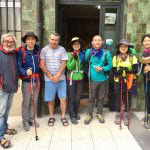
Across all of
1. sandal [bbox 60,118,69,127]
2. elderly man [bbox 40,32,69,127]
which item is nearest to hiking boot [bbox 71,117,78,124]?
sandal [bbox 60,118,69,127]

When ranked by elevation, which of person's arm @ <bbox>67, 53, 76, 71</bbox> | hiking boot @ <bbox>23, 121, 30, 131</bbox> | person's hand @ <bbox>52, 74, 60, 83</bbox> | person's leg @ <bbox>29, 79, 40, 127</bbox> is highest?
person's arm @ <bbox>67, 53, 76, 71</bbox>

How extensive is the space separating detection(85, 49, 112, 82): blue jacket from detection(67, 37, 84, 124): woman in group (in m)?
0.17

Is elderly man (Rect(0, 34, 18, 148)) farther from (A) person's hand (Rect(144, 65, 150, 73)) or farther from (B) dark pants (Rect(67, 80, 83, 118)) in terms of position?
(A) person's hand (Rect(144, 65, 150, 73))

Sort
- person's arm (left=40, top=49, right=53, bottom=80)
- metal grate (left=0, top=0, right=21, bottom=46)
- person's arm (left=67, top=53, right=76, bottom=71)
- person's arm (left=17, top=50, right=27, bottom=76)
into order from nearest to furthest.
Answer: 1. person's arm (left=17, top=50, right=27, bottom=76)
2. person's arm (left=40, top=49, right=53, bottom=80)
3. person's arm (left=67, top=53, right=76, bottom=71)
4. metal grate (left=0, top=0, right=21, bottom=46)

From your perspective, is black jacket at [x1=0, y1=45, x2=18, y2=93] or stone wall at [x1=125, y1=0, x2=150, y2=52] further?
stone wall at [x1=125, y1=0, x2=150, y2=52]

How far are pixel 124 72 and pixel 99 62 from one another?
52cm

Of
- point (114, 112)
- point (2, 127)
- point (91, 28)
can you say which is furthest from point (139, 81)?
point (91, 28)

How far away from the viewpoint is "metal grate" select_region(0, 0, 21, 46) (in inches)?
202

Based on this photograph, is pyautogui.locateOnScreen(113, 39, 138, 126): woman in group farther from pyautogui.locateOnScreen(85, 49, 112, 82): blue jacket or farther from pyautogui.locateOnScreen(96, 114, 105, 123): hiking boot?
pyautogui.locateOnScreen(96, 114, 105, 123): hiking boot

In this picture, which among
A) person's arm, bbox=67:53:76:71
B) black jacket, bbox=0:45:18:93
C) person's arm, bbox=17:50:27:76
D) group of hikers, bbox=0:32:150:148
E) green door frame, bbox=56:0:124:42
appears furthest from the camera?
green door frame, bbox=56:0:124:42

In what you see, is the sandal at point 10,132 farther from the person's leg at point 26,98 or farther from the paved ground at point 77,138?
the person's leg at point 26,98

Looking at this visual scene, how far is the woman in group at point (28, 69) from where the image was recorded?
165 inches

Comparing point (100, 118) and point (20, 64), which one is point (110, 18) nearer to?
point (100, 118)

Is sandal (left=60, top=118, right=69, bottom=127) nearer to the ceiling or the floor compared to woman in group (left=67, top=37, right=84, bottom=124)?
nearer to the floor
